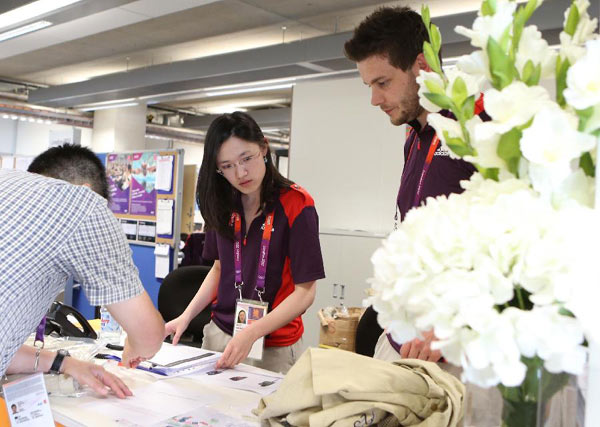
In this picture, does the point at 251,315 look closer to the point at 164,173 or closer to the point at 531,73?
the point at 531,73

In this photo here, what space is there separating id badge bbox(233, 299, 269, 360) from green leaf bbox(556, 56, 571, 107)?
149cm

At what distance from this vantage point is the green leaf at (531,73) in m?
0.70

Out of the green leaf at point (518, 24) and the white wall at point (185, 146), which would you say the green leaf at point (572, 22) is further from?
the white wall at point (185, 146)

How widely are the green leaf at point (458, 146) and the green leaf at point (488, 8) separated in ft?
0.51

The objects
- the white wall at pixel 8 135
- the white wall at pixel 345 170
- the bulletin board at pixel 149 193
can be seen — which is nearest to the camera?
the white wall at pixel 345 170

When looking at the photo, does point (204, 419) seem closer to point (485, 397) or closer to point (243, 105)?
point (485, 397)

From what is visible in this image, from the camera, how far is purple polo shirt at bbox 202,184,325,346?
2.15 metres

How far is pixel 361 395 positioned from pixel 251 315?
102cm

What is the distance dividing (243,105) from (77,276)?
1033 cm

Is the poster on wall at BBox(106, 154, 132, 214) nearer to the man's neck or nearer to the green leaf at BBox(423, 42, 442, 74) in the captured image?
the man's neck

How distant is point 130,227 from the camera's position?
21.1 feet

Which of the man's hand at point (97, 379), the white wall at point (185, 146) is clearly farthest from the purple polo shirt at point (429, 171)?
the white wall at point (185, 146)

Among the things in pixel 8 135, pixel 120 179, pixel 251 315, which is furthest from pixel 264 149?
pixel 8 135

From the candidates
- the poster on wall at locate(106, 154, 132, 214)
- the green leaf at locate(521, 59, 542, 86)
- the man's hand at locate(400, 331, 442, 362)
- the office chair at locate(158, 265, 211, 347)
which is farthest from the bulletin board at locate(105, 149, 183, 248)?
the green leaf at locate(521, 59, 542, 86)
